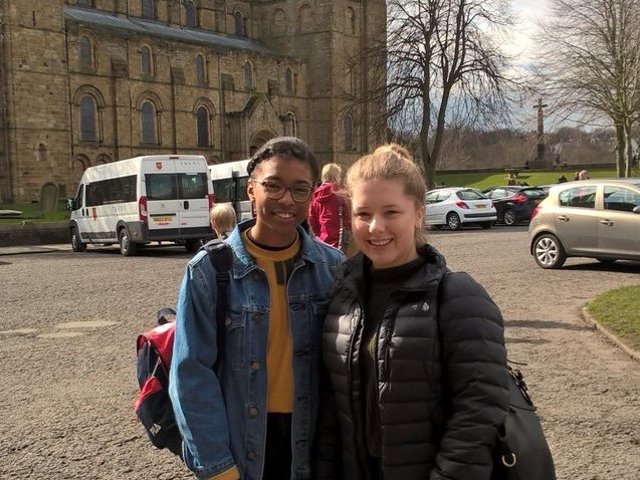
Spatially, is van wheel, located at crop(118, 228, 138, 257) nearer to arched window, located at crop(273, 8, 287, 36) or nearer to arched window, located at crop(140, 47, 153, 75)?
arched window, located at crop(140, 47, 153, 75)

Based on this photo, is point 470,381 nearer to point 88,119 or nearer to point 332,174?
point 332,174

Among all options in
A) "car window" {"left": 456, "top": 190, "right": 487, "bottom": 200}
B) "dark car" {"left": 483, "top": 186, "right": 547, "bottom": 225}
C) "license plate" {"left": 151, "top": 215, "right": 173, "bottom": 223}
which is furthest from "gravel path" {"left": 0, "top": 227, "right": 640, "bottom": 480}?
"dark car" {"left": 483, "top": 186, "right": 547, "bottom": 225}

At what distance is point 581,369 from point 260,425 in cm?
492

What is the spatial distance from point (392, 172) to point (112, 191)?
19.7m

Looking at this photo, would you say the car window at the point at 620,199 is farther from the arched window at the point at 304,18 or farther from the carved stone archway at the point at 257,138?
the arched window at the point at 304,18

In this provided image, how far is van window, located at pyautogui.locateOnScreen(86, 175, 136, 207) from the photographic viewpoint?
20.2 meters

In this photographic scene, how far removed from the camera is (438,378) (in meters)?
2.24

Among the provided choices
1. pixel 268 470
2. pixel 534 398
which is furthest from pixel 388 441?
pixel 534 398

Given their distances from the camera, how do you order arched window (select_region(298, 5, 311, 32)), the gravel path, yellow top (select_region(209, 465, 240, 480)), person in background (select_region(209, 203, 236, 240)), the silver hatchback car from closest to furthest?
yellow top (select_region(209, 465, 240, 480)) → the gravel path → person in background (select_region(209, 203, 236, 240)) → the silver hatchback car → arched window (select_region(298, 5, 311, 32))

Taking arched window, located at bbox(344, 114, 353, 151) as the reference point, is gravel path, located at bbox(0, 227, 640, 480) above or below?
below

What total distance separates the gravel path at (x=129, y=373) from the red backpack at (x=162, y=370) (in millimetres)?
1944

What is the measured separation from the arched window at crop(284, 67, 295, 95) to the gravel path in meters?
43.7

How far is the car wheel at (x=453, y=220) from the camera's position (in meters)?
26.8

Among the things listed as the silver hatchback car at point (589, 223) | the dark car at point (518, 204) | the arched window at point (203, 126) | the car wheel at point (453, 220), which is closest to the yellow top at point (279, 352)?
the silver hatchback car at point (589, 223)
